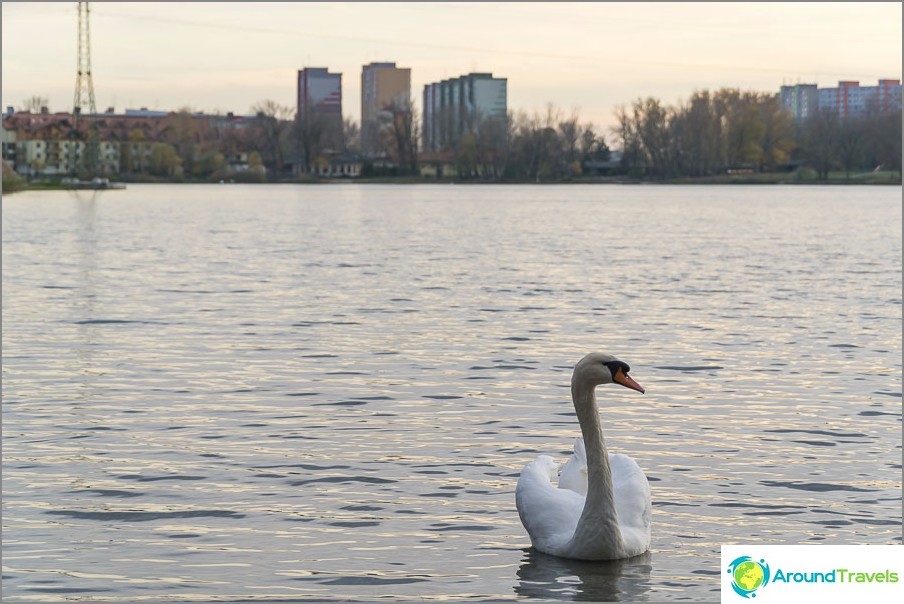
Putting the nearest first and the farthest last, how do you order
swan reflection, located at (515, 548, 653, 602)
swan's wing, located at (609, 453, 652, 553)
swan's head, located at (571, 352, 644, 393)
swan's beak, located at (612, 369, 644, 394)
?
swan reflection, located at (515, 548, 653, 602), swan's beak, located at (612, 369, 644, 394), swan's head, located at (571, 352, 644, 393), swan's wing, located at (609, 453, 652, 553)

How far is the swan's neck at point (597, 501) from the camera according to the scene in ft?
28.9

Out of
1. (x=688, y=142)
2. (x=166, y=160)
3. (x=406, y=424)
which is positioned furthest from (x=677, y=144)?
(x=406, y=424)

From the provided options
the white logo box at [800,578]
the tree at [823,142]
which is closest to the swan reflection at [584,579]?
the white logo box at [800,578]

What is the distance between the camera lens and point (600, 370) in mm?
9016

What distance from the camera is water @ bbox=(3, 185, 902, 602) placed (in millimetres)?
9195

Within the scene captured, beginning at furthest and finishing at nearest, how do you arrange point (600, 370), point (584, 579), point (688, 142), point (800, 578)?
1. point (688, 142)
2. point (600, 370)
3. point (584, 579)
4. point (800, 578)

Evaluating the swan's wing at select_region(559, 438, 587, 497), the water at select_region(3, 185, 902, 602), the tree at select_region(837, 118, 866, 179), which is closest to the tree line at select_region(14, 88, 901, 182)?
the tree at select_region(837, 118, 866, 179)

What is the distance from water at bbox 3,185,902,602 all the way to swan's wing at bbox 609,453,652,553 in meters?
0.16

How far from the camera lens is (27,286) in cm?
3028

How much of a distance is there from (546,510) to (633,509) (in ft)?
1.81

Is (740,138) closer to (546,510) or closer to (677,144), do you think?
(677,144)

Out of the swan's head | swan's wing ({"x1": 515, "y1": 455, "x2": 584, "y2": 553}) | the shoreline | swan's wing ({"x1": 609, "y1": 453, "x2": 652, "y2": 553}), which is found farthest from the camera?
the shoreline

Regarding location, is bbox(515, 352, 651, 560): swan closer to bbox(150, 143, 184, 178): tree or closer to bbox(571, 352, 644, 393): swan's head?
bbox(571, 352, 644, 393): swan's head

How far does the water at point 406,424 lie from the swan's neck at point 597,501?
8.1 inches
